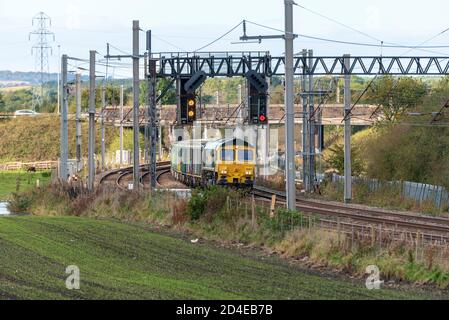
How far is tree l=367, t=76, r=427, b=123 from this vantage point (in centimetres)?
7612

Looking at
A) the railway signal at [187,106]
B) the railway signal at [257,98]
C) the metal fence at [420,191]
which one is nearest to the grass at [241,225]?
the railway signal at [187,106]

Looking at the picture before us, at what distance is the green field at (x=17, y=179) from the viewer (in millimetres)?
76981

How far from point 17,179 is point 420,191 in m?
39.3

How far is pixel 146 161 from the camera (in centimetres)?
9400

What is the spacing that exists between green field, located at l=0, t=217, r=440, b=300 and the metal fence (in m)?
17.7

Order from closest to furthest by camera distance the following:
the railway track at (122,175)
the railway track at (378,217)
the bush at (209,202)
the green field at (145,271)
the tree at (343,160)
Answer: the green field at (145,271) → the railway track at (378,217) → the bush at (209,202) → the railway track at (122,175) → the tree at (343,160)

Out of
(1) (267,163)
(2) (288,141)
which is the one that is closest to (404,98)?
(1) (267,163)

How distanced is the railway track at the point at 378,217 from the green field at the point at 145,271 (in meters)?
7.63

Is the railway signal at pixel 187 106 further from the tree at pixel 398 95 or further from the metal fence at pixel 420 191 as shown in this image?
the tree at pixel 398 95

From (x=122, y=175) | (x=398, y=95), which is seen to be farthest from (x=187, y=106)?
(x=398, y=95)

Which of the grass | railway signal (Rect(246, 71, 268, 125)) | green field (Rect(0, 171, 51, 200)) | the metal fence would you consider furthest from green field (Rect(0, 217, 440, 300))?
green field (Rect(0, 171, 51, 200))

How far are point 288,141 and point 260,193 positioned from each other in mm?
23040
